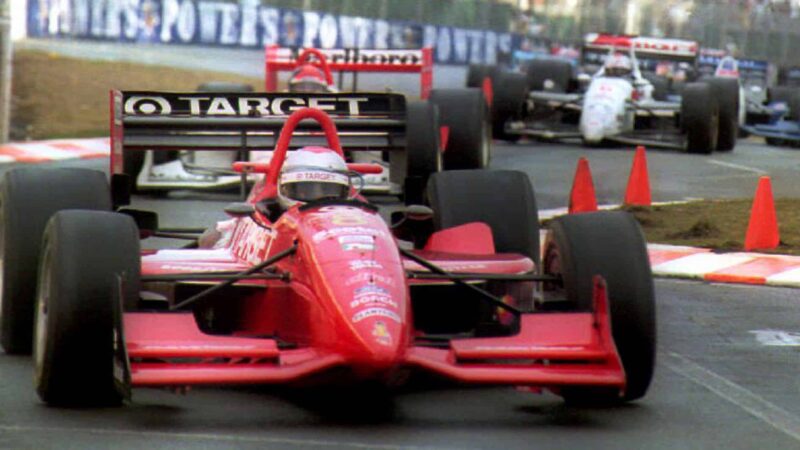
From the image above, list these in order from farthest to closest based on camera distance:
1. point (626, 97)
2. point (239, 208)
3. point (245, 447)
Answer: point (626, 97)
point (239, 208)
point (245, 447)

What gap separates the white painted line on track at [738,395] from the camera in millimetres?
8188

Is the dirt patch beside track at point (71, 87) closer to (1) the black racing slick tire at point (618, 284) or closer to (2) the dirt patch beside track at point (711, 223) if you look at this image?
(2) the dirt patch beside track at point (711, 223)

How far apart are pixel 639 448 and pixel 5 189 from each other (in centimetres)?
372

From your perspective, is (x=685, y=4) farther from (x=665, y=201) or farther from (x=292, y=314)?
(x=292, y=314)

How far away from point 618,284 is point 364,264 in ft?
3.74

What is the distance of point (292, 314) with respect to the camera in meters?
8.33

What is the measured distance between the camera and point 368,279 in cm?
787

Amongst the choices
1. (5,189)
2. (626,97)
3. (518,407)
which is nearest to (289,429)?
(518,407)

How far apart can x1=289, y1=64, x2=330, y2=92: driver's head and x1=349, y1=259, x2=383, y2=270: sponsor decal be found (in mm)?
11017

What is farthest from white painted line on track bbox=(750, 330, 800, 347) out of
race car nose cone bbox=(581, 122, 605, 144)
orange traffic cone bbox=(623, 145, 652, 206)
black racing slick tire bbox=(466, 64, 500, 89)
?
→ black racing slick tire bbox=(466, 64, 500, 89)

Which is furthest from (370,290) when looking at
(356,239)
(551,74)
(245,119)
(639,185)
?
(551,74)

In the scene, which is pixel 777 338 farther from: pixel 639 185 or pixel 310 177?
pixel 639 185

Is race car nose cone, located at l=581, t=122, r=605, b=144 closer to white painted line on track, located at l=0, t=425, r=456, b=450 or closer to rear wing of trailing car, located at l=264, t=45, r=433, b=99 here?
rear wing of trailing car, located at l=264, t=45, r=433, b=99

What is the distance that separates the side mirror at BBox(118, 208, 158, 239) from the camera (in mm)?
10195
